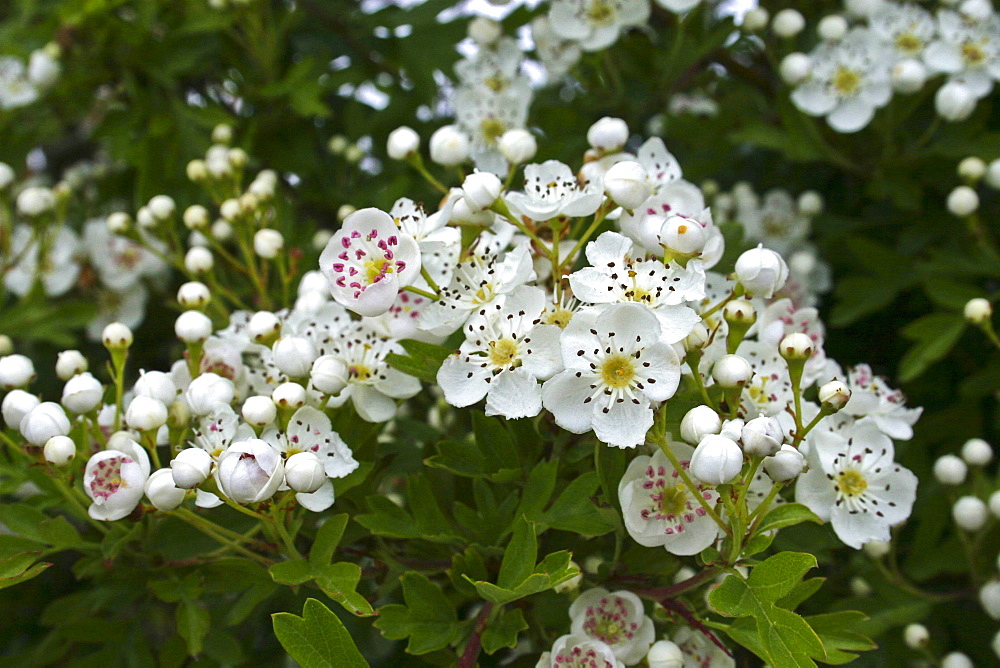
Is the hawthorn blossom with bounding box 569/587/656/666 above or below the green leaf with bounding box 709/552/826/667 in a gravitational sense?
below

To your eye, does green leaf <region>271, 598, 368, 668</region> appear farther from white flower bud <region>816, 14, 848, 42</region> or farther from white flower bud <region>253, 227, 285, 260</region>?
white flower bud <region>816, 14, 848, 42</region>

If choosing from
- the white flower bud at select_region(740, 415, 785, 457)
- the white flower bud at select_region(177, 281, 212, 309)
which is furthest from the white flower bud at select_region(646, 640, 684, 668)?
the white flower bud at select_region(177, 281, 212, 309)

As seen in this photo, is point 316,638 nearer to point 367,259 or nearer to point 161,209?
point 367,259

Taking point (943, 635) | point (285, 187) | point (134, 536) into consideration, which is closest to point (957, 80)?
point (943, 635)

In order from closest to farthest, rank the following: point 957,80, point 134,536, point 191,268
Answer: point 134,536 < point 191,268 < point 957,80

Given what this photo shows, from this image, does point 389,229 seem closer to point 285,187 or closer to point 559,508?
point 559,508

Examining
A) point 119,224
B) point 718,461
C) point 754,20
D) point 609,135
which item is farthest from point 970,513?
point 119,224
